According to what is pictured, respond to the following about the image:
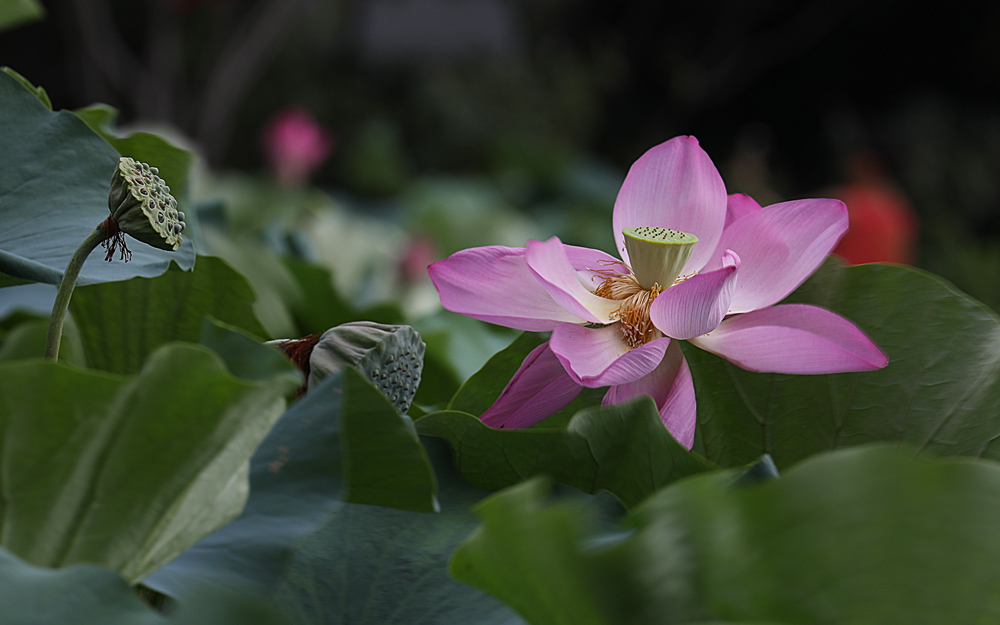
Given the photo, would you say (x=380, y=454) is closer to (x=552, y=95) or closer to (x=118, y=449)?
(x=118, y=449)

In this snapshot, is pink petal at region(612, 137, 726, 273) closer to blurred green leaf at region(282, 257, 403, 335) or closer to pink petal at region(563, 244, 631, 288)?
pink petal at region(563, 244, 631, 288)

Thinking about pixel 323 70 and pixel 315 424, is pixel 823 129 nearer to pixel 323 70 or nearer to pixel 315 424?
pixel 323 70

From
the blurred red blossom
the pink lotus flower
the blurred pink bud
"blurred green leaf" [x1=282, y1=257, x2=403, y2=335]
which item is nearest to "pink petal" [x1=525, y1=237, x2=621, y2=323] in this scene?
the pink lotus flower

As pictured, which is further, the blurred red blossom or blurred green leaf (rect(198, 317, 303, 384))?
the blurred red blossom

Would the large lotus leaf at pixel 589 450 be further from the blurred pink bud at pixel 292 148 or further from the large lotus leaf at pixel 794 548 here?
the blurred pink bud at pixel 292 148

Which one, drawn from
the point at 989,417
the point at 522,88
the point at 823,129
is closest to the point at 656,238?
the point at 989,417

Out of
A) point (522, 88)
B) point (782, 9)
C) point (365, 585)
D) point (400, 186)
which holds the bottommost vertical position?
point (400, 186)

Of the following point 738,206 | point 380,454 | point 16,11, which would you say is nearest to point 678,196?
point 738,206
